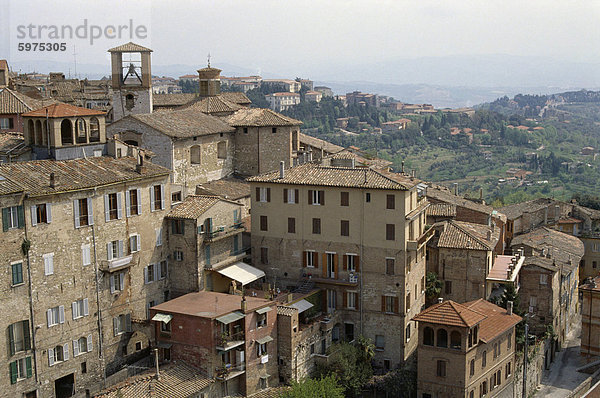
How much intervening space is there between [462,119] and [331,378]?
173m

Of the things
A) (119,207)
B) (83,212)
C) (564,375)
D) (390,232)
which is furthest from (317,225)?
(564,375)

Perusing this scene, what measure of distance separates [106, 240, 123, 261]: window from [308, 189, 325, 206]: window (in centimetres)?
1064

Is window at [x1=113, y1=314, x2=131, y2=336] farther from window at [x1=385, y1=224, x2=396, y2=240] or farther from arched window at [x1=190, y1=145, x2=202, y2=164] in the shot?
window at [x1=385, y1=224, x2=396, y2=240]

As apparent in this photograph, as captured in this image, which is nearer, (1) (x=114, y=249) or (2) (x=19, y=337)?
(2) (x=19, y=337)

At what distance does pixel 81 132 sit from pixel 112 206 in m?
5.60

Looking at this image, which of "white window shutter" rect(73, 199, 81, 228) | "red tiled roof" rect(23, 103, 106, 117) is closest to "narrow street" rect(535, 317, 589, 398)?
"white window shutter" rect(73, 199, 81, 228)

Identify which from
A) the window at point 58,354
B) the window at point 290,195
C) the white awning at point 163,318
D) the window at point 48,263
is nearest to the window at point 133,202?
the window at point 48,263

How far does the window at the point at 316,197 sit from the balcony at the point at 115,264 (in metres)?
10.4

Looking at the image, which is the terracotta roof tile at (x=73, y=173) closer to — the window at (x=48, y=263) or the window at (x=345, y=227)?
the window at (x=48, y=263)

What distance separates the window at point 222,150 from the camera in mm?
47656

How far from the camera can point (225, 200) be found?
38.9 meters

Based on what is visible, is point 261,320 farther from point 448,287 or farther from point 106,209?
point 448,287

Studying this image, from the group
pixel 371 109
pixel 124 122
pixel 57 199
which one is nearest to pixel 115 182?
pixel 57 199

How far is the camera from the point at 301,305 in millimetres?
37250
